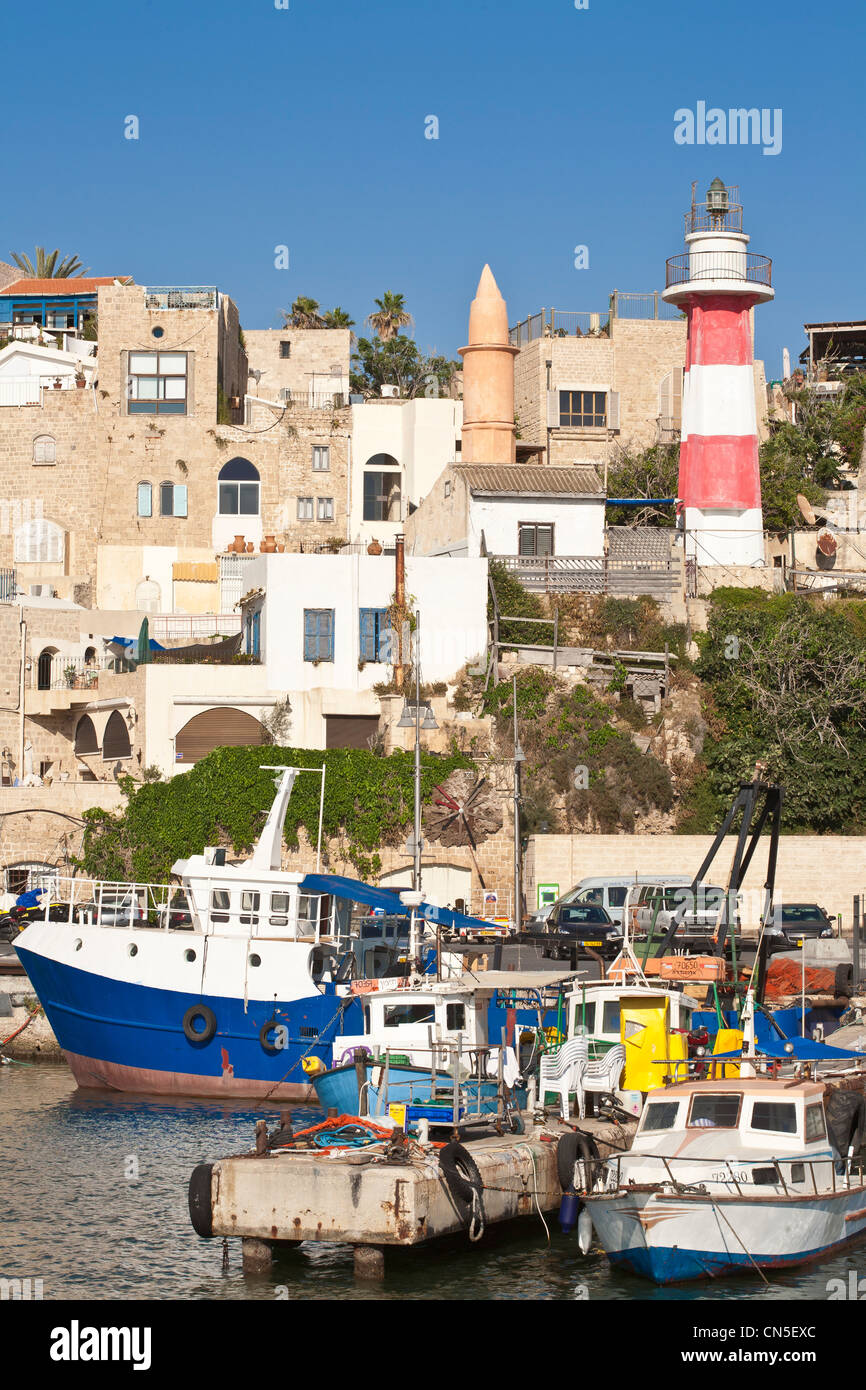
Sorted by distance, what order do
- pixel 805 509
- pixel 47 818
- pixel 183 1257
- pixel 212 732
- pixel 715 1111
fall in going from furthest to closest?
1. pixel 805 509
2. pixel 212 732
3. pixel 47 818
4. pixel 183 1257
5. pixel 715 1111

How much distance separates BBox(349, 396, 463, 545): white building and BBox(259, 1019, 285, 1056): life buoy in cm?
3419

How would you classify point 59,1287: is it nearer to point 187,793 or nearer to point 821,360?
point 187,793

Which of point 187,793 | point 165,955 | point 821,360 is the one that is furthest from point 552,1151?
point 821,360

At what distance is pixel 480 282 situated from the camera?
5772 centimetres

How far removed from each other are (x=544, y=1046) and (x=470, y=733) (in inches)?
784

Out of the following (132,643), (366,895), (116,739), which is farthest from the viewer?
(132,643)

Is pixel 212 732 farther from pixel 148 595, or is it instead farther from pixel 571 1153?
pixel 571 1153

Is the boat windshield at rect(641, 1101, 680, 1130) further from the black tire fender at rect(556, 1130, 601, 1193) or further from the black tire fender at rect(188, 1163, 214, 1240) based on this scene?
the black tire fender at rect(188, 1163, 214, 1240)

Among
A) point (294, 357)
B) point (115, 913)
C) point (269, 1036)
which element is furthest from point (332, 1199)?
point (294, 357)

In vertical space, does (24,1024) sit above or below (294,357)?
below

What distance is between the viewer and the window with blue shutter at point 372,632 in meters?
46.8

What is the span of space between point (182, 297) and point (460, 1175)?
166 feet

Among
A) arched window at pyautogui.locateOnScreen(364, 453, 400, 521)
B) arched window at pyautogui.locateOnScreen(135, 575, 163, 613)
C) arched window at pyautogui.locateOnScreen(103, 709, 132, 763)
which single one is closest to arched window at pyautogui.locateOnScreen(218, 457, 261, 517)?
arched window at pyautogui.locateOnScreen(135, 575, 163, 613)

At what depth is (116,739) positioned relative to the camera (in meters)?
48.9
